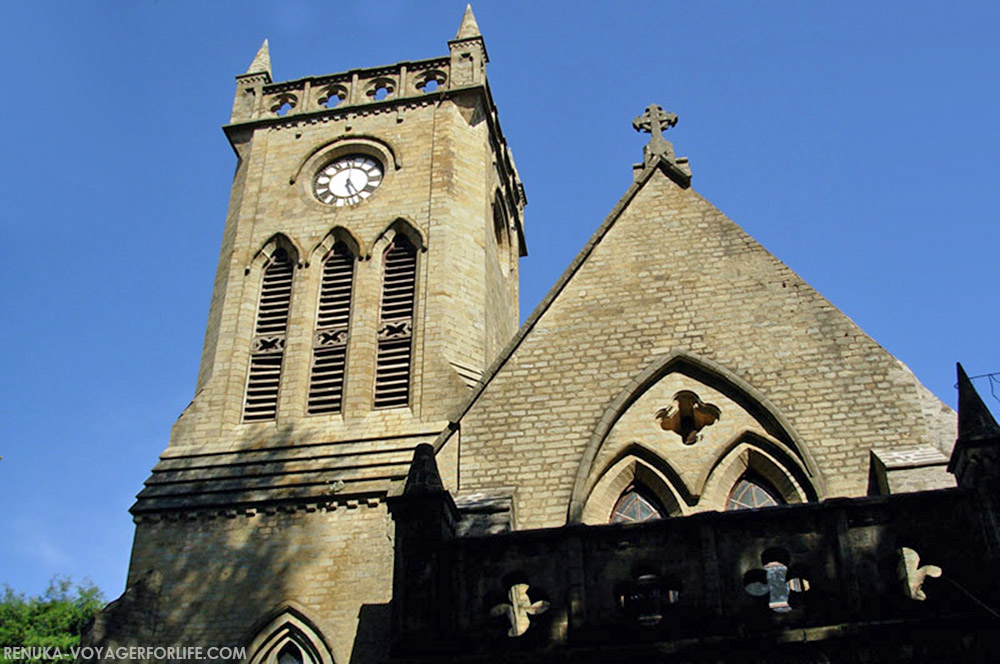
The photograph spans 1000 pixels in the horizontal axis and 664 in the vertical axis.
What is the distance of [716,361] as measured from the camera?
13648 mm

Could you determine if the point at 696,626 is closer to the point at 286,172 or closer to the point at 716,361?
the point at 716,361

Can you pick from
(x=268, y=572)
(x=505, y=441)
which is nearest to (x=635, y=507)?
(x=505, y=441)

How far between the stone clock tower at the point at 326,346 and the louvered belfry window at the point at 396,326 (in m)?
0.03

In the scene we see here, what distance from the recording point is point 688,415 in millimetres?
13664

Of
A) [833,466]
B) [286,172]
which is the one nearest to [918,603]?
[833,466]

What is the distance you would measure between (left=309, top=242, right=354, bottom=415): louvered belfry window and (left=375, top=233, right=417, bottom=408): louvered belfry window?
0.59 metres

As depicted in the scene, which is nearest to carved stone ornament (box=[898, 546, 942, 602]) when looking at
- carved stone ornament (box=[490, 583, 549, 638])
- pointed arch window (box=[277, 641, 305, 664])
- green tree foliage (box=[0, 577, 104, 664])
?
carved stone ornament (box=[490, 583, 549, 638])

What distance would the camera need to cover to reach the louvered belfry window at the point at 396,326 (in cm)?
1825

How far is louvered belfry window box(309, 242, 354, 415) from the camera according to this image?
18422mm

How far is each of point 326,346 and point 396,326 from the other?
1.16 metres

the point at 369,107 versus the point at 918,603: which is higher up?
the point at 369,107

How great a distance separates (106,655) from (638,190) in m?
8.94

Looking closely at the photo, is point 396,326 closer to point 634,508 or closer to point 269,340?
point 269,340

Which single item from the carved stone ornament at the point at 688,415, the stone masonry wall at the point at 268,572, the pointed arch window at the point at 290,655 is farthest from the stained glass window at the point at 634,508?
the pointed arch window at the point at 290,655
